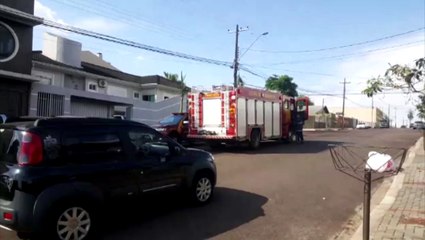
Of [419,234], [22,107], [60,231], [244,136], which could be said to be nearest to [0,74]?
[22,107]

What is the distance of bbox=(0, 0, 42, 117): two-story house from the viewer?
1783 cm

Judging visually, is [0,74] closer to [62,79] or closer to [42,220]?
[62,79]

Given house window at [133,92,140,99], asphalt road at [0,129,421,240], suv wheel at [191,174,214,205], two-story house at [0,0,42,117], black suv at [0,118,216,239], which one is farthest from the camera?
house window at [133,92,140,99]

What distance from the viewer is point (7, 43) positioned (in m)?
18.2

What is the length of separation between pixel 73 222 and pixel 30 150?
1.08 meters

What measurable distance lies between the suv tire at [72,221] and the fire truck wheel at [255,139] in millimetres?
14883

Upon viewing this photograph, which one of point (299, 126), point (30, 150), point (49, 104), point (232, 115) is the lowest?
point (30, 150)

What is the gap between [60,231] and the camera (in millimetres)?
5582

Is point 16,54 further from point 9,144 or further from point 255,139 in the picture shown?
point 9,144

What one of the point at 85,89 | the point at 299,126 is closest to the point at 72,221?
the point at 299,126

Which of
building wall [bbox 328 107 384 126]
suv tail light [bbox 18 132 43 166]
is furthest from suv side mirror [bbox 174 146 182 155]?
building wall [bbox 328 107 384 126]

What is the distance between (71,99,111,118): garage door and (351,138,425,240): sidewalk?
16901 millimetres

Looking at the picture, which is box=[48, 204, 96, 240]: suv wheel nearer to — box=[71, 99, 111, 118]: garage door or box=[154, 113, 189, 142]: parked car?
box=[154, 113, 189, 142]: parked car

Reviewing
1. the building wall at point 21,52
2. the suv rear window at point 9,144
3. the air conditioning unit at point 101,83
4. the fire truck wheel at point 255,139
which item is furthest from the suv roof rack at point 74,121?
the air conditioning unit at point 101,83
